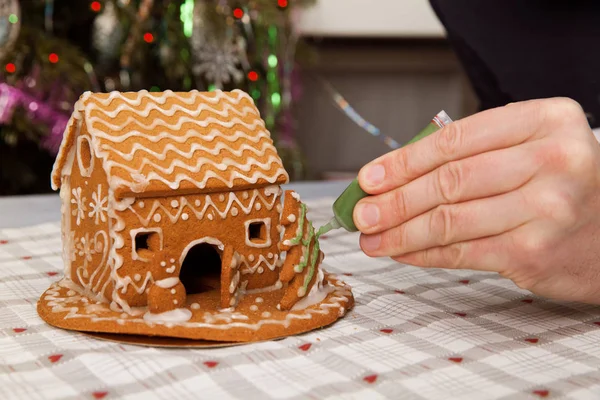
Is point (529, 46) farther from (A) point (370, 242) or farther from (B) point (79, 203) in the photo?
(B) point (79, 203)

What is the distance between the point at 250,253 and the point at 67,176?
289 mm

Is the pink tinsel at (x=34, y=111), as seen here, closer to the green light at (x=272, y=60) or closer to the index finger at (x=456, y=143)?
the green light at (x=272, y=60)

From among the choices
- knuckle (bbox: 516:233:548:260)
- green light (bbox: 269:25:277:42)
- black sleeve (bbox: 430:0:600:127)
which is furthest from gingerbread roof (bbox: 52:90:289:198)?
green light (bbox: 269:25:277:42)

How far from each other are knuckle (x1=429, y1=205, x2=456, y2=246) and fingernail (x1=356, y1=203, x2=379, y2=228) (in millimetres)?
71

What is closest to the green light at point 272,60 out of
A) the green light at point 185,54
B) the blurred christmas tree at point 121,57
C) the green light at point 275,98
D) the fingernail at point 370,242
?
the blurred christmas tree at point 121,57

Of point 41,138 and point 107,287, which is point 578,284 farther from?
point 41,138

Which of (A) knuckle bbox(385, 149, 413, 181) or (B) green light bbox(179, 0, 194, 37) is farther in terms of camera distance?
(B) green light bbox(179, 0, 194, 37)

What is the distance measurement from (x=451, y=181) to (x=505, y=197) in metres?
0.06

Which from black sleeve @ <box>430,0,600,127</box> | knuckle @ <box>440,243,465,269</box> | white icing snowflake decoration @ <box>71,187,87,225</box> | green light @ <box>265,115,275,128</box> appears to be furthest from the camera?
green light @ <box>265,115,275,128</box>

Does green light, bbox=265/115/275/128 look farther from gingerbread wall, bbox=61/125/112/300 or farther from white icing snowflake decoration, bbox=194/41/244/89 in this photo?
gingerbread wall, bbox=61/125/112/300

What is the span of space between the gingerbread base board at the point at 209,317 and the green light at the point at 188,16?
1.40 m

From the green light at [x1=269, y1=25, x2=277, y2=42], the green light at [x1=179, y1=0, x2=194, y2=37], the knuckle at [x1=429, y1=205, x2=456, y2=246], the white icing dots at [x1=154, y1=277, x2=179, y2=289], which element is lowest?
the white icing dots at [x1=154, y1=277, x2=179, y2=289]

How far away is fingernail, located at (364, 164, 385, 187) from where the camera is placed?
86 centimetres

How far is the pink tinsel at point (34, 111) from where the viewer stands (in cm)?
204
